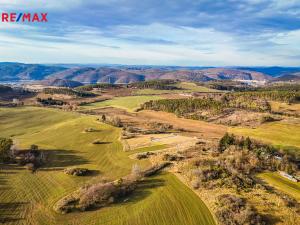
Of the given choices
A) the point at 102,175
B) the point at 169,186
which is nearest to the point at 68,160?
the point at 102,175

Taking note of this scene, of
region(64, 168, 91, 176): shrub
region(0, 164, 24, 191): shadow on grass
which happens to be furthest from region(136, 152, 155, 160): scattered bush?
region(0, 164, 24, 191): shadow on grass

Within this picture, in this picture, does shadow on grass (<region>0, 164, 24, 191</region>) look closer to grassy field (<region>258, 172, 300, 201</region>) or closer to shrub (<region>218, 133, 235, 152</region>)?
shrub (<region>218, 133, 235, 152</region>)

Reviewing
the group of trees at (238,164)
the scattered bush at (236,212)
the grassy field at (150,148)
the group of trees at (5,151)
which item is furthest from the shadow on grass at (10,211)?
the grassy field at (150,148)

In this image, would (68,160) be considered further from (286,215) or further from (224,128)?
(224,128)

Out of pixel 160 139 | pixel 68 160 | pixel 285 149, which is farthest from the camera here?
pixel 160 139

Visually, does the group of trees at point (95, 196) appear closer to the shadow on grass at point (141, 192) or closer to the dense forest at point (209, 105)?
the shadow on grass at point (141, 192)

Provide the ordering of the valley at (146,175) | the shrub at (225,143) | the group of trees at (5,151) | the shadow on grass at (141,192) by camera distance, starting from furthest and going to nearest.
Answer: the shrub at (225,143) < the group of trees at (5,151) < the shadow on grass at (141,192) < the valley at (146,175)
